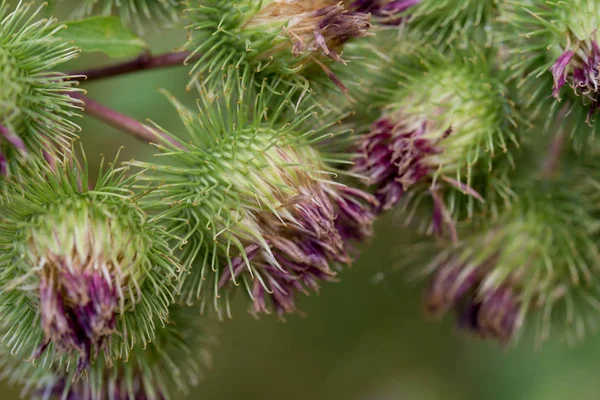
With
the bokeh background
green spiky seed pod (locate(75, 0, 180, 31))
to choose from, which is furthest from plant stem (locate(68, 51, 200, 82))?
the bokeh background

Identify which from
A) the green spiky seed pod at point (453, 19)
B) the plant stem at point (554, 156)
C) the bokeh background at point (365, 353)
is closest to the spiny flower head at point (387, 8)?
the green spiky seed pod at point (453, 19)

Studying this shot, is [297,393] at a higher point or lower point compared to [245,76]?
lower

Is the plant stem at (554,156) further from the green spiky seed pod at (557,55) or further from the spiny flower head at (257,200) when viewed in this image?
the spiny flower head at (257,200)

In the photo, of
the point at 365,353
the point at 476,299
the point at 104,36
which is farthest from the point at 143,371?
the point at 365,353

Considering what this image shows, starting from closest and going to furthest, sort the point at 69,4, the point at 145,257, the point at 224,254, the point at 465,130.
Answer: the point at 145,257 < the point at 224,254 < the point at 465,130 < the point at 69,4

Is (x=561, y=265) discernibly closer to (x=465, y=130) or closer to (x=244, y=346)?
(x=465, y=130)

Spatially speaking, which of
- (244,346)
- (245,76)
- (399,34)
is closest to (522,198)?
(399,34)

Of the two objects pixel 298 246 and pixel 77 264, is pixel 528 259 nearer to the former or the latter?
pixel 298 246
